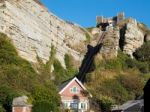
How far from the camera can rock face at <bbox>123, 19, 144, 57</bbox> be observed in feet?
269

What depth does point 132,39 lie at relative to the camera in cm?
8319

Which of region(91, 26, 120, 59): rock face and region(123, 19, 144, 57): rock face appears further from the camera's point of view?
region(123, 19, 144, 57): rock face

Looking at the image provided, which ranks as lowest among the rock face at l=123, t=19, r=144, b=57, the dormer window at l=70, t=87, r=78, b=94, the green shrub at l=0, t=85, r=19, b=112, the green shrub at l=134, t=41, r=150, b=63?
the green shrub at l=0, t=85, r=19, b=112

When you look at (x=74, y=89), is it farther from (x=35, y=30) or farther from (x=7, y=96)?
(x=7, y=96)

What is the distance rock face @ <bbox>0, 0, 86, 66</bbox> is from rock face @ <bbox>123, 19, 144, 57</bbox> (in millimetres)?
7795

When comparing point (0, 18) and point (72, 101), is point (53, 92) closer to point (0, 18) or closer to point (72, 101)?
point (72, 101)

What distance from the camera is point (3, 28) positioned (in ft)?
205

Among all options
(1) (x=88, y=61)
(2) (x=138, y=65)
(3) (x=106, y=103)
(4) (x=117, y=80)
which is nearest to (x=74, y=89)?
(3) (x=106, y=103)

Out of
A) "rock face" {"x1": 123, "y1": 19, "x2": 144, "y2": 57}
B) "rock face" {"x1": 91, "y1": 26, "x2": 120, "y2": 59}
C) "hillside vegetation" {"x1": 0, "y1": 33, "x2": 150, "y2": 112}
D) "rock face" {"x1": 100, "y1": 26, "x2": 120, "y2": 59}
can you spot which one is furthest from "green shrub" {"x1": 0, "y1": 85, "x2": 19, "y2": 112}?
"rock face" {"x1": 123, "y1": 19, "x2": 144, "y2": 57}

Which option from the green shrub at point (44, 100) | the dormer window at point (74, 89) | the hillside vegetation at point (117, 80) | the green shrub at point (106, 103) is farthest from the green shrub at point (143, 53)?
the green shrub at point (44, 100)

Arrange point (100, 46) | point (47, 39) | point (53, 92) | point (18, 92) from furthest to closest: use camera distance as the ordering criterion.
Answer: point (100, 46) < point (47, 39) < point (53, 92) < point (18, 92)

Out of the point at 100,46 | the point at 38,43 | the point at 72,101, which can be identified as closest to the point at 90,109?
the point at 72,101

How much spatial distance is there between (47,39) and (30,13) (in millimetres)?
5454

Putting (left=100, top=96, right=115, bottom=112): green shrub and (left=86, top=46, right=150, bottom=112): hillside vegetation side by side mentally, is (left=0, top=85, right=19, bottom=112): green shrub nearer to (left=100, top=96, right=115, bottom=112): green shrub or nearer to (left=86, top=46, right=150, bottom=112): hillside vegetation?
(left=100, top=96, right=115, bottom=112): green shrub
